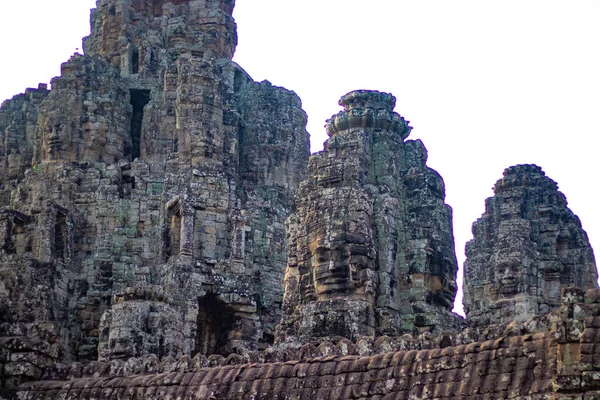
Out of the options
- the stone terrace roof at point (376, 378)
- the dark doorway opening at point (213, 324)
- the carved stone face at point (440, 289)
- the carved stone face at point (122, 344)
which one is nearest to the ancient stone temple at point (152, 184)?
the dark doorway opening at point (213, 324)

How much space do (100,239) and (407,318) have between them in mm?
19786

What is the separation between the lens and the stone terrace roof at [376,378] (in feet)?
78.7

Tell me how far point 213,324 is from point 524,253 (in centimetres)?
1449

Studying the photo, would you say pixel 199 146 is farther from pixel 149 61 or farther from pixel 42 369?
pixel 42 369

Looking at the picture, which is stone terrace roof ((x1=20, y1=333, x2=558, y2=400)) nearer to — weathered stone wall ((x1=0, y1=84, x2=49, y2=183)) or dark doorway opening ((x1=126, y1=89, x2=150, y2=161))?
dark doorway opening ((x1=126, y1=89, x2=150, y2=161))

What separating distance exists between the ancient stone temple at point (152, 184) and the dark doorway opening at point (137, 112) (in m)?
0.05

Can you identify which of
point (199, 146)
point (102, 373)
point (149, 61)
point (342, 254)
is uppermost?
point (149, 61)

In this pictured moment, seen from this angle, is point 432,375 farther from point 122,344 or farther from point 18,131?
point 18,131

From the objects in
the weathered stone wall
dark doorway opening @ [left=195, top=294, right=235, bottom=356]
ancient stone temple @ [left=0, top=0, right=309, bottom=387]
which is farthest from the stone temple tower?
the weathered stone wall

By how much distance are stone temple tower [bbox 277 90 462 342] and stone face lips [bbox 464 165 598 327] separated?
3.16m

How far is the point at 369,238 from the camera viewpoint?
35.8 meters

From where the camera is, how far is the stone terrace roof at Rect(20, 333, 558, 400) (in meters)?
24.0

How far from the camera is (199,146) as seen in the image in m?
53.5

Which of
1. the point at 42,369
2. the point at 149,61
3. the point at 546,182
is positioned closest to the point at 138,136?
the point at 149,61
